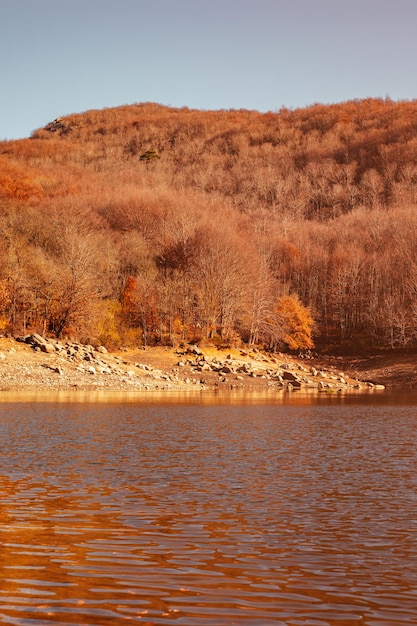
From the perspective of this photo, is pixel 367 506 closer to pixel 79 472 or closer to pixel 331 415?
pixel 79 472

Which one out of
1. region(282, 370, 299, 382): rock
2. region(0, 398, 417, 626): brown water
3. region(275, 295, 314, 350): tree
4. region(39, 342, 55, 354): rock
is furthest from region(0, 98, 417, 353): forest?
region(0, 398, 417, 626): brown water

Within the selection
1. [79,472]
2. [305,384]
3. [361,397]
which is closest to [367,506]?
[79,472]

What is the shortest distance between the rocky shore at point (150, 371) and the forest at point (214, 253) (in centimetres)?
313

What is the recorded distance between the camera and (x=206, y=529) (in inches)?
385

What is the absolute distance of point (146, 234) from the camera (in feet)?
255

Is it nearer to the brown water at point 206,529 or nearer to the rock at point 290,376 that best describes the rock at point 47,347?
the rock at point 290,376

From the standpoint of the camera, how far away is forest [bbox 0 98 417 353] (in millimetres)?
52469

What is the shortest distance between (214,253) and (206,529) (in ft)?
181

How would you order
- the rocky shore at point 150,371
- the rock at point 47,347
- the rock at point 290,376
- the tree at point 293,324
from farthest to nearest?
the tree at point 293,324, the rock at point 290,376, the rock at point 47,347, the rocky shore at point 150,371

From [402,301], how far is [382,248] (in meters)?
13.1

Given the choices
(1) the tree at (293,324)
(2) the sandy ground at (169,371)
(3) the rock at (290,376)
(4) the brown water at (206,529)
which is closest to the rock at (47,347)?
(2) the sandy ground at (169,371)

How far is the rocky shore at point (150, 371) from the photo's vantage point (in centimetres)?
4138

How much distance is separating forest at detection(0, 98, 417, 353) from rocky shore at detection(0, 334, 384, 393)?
3.13 metres

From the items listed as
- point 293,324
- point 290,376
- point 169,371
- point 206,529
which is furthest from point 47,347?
point 206,529
